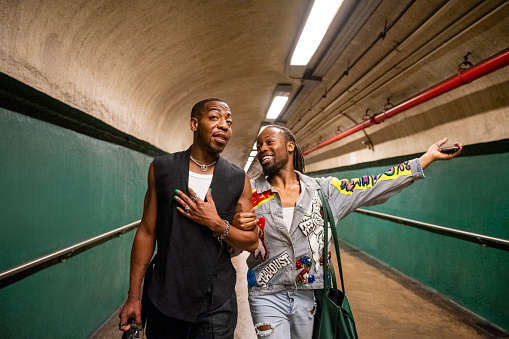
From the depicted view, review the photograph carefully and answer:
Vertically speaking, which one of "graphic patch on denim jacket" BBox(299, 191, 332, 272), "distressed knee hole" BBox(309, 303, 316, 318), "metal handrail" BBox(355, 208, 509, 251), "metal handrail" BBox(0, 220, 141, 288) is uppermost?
"graphic patch on denim jacket" BBox(299, 191, 332, 272)

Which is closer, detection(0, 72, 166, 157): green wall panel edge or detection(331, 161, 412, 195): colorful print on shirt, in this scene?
detection(0, 72, 166, 157): green wall panel edge

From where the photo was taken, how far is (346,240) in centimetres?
923

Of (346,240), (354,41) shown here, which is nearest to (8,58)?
(354,41)

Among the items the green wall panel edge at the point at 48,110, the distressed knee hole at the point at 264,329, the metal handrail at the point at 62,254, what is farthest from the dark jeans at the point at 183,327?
the green wall panel edge at the point at 48,110

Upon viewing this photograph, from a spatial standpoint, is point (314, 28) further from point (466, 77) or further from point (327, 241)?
point (327, 241)

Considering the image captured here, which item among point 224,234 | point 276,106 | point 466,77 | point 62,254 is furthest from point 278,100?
point 224,234

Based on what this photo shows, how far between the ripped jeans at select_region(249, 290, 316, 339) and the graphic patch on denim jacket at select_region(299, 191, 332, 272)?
0.78 ft

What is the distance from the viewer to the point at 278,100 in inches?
272

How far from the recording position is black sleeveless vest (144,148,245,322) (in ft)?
5.06

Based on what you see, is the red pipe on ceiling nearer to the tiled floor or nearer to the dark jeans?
the tiled floor

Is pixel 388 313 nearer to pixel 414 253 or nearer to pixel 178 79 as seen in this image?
pixel 414 253

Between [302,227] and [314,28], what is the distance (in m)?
2.85

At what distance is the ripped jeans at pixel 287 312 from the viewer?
73.2 inches

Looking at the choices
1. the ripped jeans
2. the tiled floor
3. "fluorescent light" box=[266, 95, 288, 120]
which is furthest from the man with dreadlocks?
"fluorescent light" box=[266, 95, 288, 120]
